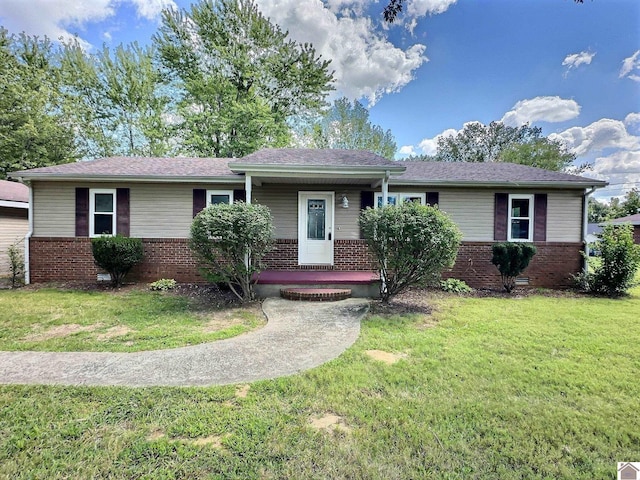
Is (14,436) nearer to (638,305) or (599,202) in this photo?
(638,305)

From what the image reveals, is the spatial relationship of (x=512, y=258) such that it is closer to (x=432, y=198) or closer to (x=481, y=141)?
(x=432, y=198)

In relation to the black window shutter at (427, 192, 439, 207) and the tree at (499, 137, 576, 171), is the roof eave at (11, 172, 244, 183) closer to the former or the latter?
the black window shutter at (427, 192, 439, 207)

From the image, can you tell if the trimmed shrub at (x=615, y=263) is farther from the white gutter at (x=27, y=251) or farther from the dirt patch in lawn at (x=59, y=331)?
the white gutter at (x=27, y=251)

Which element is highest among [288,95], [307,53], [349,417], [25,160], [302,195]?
[307,53]

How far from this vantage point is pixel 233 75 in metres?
18.6

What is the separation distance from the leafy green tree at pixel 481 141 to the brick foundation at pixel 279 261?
2498 centimetres

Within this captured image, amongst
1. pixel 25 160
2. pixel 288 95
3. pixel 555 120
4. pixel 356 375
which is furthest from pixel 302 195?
pixel 555 120

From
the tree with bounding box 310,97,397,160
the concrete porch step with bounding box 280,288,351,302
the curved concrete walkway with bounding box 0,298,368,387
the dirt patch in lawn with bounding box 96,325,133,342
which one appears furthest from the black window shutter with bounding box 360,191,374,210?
the tree with bounding box 310,97,397,160

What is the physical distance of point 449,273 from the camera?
855 cm

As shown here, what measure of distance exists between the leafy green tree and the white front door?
90.0 feet

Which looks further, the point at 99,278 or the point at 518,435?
the point at 99,278

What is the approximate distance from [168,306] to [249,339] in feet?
9.14

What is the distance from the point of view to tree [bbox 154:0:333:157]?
57.1 ft

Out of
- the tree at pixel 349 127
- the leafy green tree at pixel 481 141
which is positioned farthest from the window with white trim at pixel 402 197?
the leafy green tree at pixel 481 141
